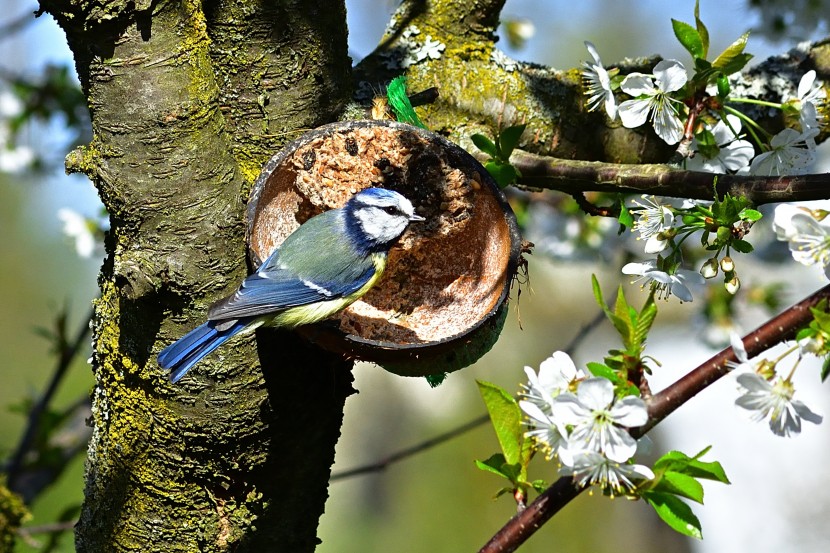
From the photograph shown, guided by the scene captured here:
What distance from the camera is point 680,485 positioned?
1.17m

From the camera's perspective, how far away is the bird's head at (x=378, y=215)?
195cm

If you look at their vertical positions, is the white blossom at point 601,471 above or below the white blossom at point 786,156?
below

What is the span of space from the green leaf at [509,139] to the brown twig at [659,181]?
2.3 inches

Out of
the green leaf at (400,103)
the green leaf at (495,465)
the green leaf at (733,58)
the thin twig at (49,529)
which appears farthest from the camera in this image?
the thin twig at (49,529)

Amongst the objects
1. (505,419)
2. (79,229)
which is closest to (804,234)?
(505,419)

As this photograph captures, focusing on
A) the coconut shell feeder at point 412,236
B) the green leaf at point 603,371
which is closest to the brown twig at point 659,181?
the coconut shell feeder at point 412,236

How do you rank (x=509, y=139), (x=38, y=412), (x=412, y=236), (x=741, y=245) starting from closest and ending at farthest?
(x=741, y=245) < (x=509, y=139) < (x=412, y=236) < (x=38, y=412)

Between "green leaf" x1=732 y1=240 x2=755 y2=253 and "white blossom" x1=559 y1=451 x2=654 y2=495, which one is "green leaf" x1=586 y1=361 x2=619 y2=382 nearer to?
"white blossom" x1=559 y1=451 x2=654 y2=495

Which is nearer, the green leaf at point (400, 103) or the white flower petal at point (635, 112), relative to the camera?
the white flower petal at point (635, 112)

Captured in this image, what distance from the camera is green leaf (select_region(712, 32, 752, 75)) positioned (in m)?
1.60

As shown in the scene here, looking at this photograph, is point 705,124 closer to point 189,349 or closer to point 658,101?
point 658,101

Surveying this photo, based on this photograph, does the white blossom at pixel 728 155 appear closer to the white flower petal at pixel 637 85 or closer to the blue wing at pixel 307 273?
the white flower petal at pixel 637 85

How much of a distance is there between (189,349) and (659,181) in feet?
3.36

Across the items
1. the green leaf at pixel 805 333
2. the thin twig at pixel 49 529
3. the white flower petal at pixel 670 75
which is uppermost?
the white flower petal at pixel 670 75
